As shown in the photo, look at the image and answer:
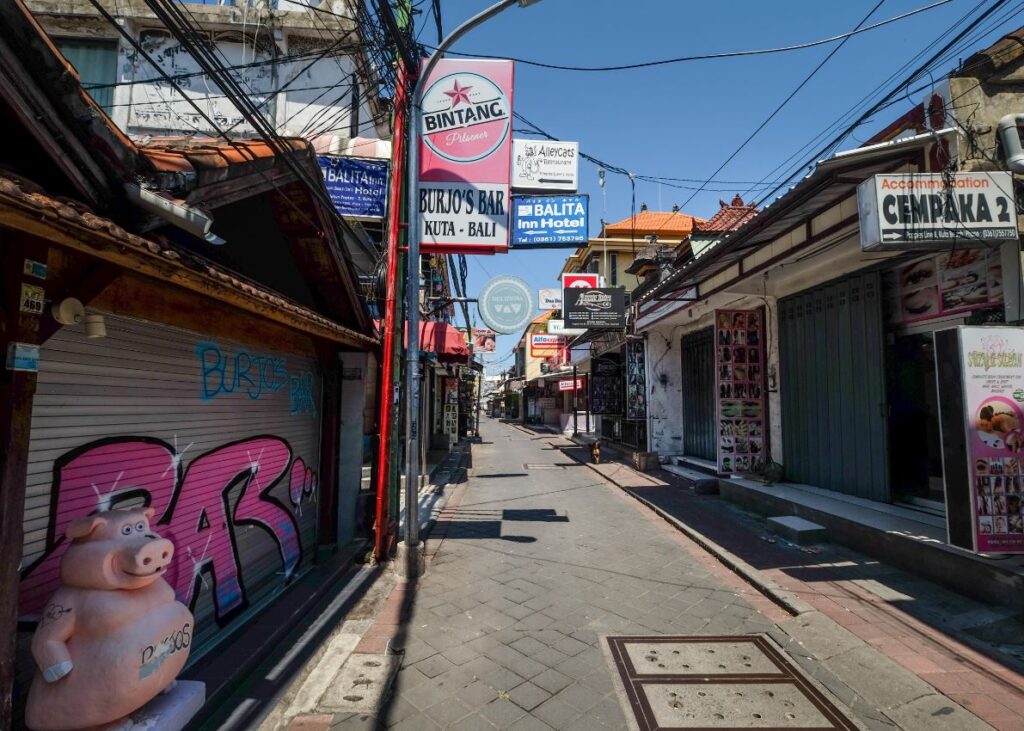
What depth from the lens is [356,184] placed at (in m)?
8.90

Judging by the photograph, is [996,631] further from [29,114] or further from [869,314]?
[29,114]

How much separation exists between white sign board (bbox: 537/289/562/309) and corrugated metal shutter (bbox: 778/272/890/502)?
288 inches

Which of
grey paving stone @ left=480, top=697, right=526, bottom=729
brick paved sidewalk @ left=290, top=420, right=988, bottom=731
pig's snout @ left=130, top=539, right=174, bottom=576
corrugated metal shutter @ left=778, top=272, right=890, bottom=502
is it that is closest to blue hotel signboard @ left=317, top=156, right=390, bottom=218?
brick paved sidewalk @ left=290, top=420, right=988, bottom=731

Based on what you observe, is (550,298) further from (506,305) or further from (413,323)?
(413,323)

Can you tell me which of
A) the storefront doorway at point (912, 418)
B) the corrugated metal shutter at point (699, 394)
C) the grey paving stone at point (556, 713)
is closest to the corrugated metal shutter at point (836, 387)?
the storefront doorway at point (912, 418)

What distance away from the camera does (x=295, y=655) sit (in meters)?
3.79

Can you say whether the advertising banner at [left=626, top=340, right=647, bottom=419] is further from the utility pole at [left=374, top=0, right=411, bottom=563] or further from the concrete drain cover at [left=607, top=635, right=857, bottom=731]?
the concrete drain cover at [left=607, top=635, right=857, bottom=731]

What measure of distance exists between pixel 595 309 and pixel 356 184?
660 centimetres

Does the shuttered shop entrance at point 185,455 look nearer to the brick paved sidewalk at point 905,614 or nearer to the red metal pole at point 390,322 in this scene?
the red metal pole at point 390,322

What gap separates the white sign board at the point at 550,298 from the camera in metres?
15.4

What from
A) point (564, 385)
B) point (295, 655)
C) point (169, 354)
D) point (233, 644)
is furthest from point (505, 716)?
point (564, 385)

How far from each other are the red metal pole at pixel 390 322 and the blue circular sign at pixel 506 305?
2.21 meters

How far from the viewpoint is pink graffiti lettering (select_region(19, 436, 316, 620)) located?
8.74 ft

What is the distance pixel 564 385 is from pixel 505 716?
24.4 m
